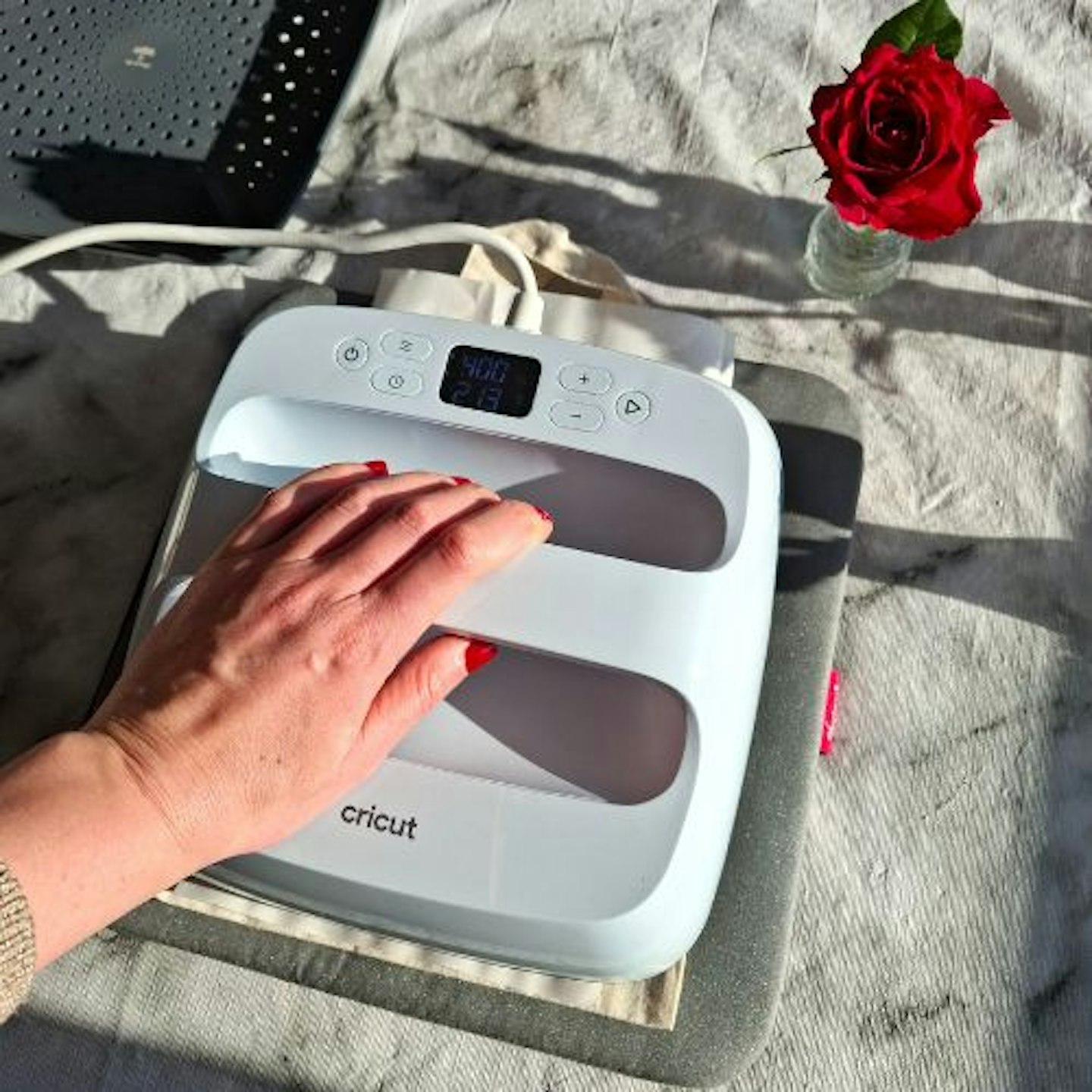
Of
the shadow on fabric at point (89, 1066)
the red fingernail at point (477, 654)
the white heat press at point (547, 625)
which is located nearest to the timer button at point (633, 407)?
the white heat press at point (547, 625)

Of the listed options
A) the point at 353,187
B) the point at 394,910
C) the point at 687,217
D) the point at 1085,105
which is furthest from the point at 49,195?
the point at 1085,105

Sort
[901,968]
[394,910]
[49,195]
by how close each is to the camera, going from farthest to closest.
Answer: [49,195] → [901,968] → [394,910]

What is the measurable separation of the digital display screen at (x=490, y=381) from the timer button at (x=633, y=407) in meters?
0.04

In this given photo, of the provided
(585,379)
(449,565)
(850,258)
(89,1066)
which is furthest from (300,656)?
(850,258)

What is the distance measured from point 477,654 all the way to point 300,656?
0.23ft

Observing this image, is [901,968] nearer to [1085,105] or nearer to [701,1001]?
[701,1001]

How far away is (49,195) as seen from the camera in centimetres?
72

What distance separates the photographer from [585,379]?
0.54 m

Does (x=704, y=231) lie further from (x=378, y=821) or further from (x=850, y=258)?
(x=378, y=821)

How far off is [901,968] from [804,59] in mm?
534

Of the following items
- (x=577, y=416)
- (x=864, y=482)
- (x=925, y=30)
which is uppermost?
(x=925, y=30)

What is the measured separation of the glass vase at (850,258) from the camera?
669 mm

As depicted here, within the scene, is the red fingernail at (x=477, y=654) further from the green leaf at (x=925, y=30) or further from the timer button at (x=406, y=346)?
the green leaf at (x=925, y=30)

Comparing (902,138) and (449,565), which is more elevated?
(902,138)
